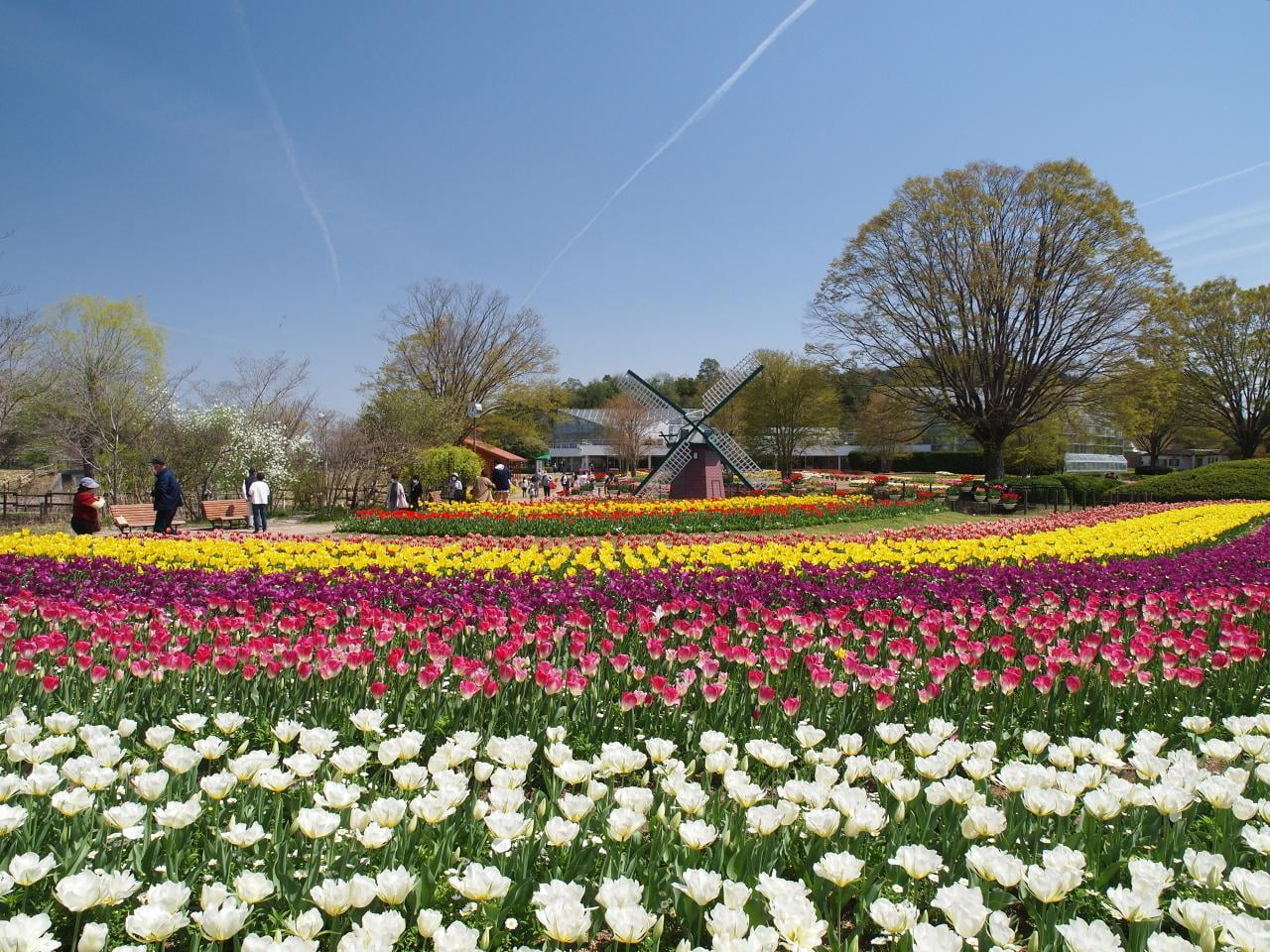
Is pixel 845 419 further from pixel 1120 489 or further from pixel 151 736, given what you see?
pixel 151 736

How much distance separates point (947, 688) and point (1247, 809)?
2.01m

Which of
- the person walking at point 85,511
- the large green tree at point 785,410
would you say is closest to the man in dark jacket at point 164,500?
the person walking at point 85,511

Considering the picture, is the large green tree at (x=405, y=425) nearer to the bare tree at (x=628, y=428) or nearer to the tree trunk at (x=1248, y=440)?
the bare tree at (x=628, y=428)

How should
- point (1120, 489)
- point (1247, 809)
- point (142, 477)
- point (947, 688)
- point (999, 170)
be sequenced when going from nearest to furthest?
point (1247, 809) → point (947, 688) → point (142, 477) → point (1120, 489) → point (999, 170)

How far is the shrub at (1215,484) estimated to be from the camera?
24.4 metres

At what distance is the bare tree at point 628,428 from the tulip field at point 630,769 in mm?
54335

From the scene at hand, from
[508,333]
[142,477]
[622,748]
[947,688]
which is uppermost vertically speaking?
[508,333]

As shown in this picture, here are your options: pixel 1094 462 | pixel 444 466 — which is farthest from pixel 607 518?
pixel 1094 462

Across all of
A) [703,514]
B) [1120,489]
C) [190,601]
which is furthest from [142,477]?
[1120,489]

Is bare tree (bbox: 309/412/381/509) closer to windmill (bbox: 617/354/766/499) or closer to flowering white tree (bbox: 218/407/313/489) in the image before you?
flowering white tree (bbox: 218/407/313/489)

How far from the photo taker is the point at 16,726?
115 inches

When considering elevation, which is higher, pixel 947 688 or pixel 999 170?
pixel 999 170

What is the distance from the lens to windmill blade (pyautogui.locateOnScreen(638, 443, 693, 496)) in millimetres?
27078

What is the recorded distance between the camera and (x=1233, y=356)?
43.4 m
